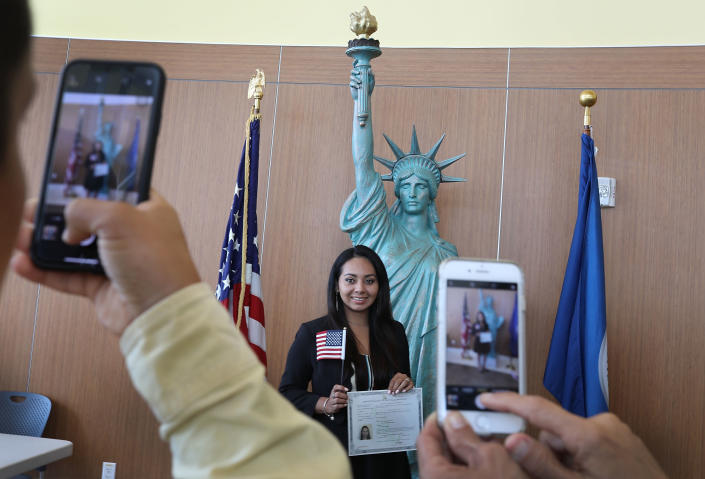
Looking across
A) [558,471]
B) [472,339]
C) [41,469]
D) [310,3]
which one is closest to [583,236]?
[310,3]

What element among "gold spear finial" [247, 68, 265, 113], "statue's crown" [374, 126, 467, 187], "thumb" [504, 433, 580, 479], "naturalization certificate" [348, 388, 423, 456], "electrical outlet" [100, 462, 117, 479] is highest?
"gold spear finial" [247, 68, 265, 113]

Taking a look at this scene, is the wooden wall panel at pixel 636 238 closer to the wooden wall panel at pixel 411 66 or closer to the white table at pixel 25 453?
the wooden wall panel at pixel 411 66

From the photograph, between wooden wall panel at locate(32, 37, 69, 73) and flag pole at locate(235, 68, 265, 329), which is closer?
flag pole at locate(235, 68, 265, 329)

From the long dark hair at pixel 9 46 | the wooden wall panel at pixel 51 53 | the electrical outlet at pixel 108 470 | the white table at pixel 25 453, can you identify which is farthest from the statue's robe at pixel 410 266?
the long dark hair at pixel 9 46

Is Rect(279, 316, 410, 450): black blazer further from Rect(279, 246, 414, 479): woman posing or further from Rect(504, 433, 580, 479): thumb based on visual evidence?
Rect(504, 433, 580, 479): thumb

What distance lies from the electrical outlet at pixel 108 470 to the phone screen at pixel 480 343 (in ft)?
11.9

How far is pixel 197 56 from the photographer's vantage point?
13.4ft

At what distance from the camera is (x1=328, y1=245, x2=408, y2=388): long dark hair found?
260 cm

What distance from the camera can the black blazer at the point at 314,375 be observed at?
251 cm

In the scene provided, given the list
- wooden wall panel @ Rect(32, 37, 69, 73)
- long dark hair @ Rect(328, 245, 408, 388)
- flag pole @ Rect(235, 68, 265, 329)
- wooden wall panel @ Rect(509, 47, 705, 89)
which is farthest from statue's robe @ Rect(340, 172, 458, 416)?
wooden wall panel @ Rect(32, 37, 69, 73)

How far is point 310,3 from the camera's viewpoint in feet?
13.3

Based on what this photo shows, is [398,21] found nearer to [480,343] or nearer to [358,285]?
[358,285]

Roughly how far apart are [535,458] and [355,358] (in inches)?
80.8

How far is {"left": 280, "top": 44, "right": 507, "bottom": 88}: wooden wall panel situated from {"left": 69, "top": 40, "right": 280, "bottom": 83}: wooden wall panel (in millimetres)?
162
